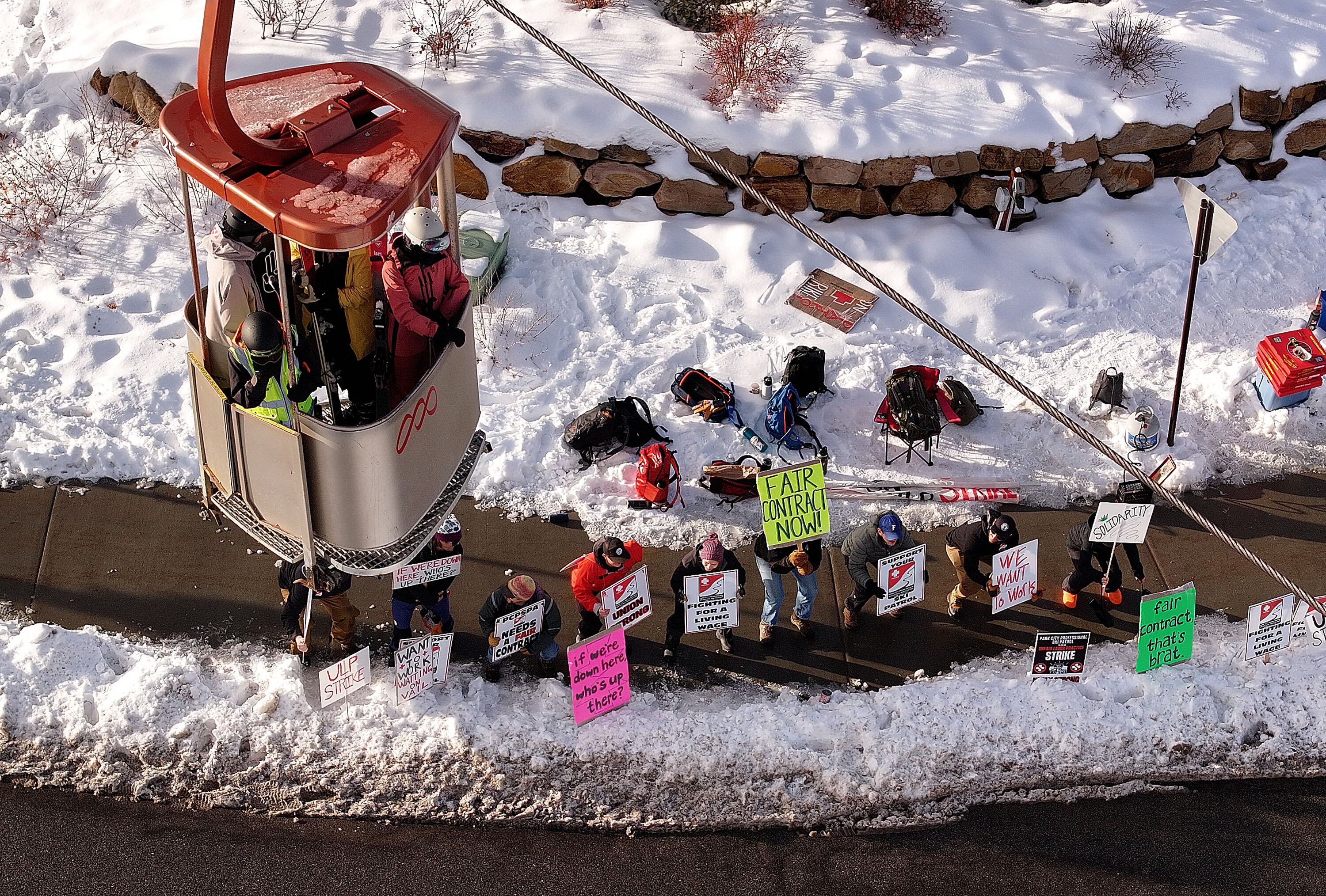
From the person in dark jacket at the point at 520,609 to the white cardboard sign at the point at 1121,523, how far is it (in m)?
4.03

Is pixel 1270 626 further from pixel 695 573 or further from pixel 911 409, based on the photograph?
pixel 695 573

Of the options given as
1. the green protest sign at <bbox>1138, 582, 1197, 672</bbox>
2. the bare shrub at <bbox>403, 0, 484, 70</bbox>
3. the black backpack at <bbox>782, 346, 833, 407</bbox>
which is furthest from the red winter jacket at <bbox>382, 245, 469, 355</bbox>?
the bare shrub at <bbox>403, 0, 484, 70</bbox>

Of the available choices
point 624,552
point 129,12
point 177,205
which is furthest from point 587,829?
point 129,12

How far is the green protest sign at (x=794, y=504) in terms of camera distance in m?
8.64

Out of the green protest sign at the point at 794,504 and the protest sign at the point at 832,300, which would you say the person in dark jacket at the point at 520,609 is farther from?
the protest sign at the point at 832,300

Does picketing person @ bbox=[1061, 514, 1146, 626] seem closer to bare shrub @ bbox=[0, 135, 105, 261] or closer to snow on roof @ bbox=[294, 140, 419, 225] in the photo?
snow on roof @ bbox=[294, 140, 419, 225]

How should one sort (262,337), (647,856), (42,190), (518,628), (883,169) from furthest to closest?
1. (42,190)
2. (883,169)
3. (518,628)
4. (647,856)
5. (262,337)

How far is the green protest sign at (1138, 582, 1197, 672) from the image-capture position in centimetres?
859

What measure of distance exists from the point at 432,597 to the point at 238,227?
10.3 feet

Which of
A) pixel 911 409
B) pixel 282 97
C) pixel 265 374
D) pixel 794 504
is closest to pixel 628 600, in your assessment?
pixel 794 504

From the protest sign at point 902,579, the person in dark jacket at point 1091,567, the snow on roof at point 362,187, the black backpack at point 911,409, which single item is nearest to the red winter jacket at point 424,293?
the snow on roof at point 362,187

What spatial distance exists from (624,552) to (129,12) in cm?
928

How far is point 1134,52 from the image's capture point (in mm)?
12664

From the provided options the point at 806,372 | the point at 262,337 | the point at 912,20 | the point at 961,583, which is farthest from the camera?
the point at 912,20
